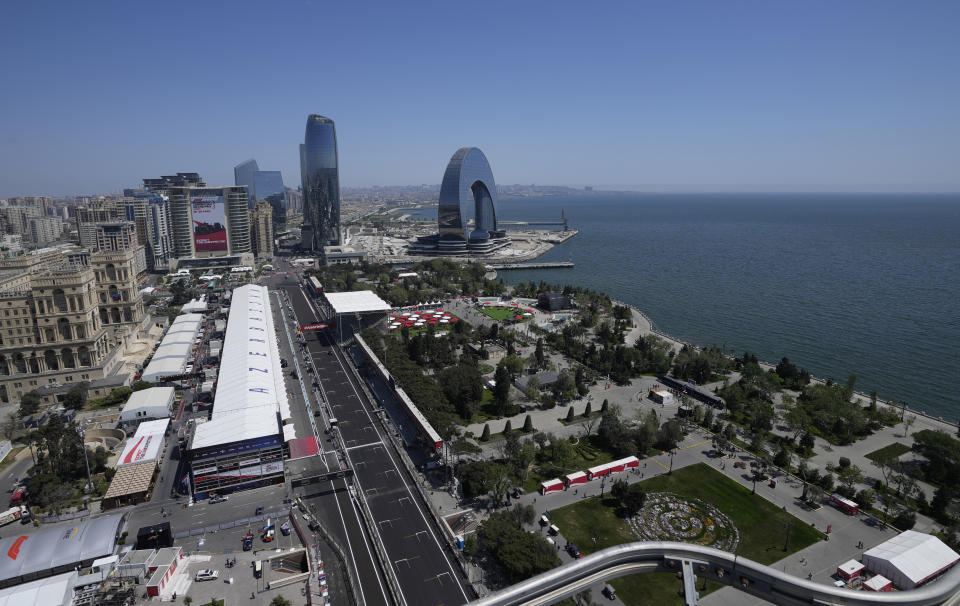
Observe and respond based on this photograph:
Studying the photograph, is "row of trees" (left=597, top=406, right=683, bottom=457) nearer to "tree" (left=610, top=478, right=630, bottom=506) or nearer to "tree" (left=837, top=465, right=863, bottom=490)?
"tree" (left=610, top=478, right=630, bottom=506)

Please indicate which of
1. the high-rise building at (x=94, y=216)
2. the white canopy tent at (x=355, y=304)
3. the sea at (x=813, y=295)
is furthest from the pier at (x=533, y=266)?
the high-rise building at (x=94, y=216)

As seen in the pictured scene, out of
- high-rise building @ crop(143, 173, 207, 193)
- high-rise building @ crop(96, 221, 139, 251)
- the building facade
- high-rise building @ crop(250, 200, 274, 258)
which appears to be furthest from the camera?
high-rise building @ crop(143, 173, 207, 193)

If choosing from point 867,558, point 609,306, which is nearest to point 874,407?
point 867,558

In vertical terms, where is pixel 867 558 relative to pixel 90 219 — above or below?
below

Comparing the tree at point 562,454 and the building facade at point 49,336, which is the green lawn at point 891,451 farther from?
the building facade at point 49,336

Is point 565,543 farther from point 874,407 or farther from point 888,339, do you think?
point 888,339

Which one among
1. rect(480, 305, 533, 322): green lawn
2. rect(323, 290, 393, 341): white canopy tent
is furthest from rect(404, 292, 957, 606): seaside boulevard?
rect(323, 290, 393, 341): white canopy tent
